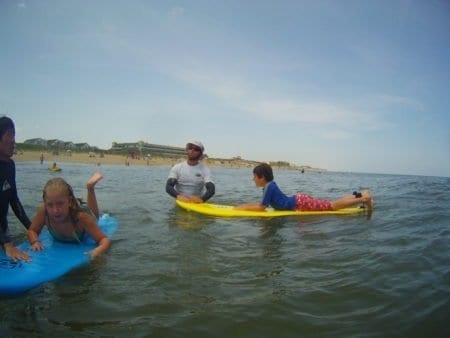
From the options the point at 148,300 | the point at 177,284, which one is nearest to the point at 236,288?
the point at 177,284

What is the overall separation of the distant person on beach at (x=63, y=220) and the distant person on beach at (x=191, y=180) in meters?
4.20

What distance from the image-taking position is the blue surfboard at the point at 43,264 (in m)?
3.26

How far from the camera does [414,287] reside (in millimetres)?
3367

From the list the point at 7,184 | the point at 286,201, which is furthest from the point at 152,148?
the point at 7,184

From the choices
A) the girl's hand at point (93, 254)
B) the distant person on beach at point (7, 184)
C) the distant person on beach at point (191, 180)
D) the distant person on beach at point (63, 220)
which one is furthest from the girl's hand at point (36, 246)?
the distant person on beach at point (191, 180)

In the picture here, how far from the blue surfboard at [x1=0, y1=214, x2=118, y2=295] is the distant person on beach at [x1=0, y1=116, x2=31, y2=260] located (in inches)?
5.0

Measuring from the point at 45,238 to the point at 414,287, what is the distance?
15.4 feet

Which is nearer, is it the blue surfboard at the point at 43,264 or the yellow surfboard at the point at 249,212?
the blue surfboard at the point at 43,264

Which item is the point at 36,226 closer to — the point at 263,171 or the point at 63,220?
the point at 63,220

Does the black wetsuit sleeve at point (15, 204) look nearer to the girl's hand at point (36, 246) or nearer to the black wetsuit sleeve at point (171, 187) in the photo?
the girl's hand at point (36, 246)

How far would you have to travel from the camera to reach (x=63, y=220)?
4.41 m

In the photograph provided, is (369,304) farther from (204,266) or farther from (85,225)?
(85,225)

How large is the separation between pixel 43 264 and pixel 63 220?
28.7 inches

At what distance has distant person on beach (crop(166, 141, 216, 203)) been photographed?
8.63m
